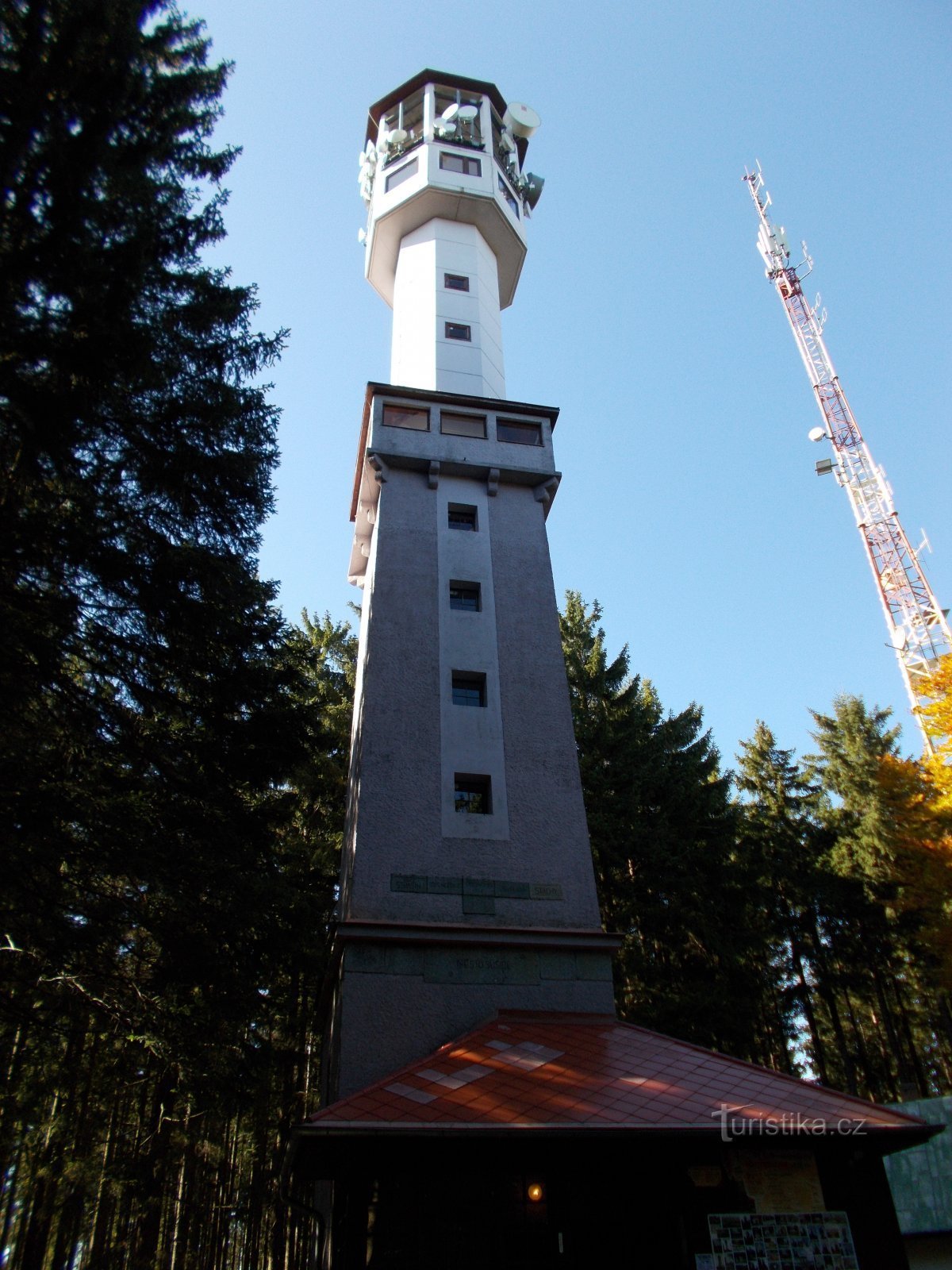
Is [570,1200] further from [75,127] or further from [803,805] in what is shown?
[803,805]

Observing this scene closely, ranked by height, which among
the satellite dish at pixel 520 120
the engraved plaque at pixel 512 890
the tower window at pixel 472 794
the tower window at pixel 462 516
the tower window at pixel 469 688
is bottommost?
the engraved plaque at pixel 512 890

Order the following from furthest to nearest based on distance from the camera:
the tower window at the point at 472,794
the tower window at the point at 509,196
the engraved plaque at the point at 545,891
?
the tower window at the point at 509,196, the tower window at the point at 472,794, the engraved plaque at the point at 545,891

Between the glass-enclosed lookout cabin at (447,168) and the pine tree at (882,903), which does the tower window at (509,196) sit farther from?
the pine tree at (882,903)

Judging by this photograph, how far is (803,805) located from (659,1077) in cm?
1957

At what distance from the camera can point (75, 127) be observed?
32.4ft

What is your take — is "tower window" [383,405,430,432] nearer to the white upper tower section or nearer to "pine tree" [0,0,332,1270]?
the white upper tower section

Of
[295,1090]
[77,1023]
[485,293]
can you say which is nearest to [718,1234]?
[77,1023]

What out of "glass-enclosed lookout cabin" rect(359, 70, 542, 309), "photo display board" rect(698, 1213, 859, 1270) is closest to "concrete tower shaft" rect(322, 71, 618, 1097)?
"glass-enclosed lookout cabin" rect(359, 70, 542, 309)

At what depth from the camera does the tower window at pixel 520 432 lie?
18547 mm

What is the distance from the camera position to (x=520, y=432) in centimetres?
1872

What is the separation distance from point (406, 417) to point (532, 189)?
12930 mm

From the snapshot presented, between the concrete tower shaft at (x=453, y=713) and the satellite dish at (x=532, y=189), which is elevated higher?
the satellite dish at (x=532, y=189)

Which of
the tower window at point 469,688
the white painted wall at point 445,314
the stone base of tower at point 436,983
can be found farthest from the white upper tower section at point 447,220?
the stone base of tower at point 436,983

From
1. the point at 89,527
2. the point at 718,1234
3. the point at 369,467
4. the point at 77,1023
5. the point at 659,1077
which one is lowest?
the point at 718,1234
